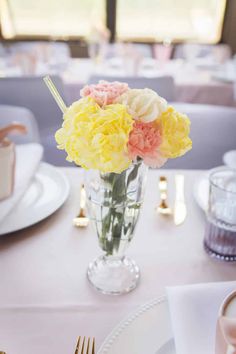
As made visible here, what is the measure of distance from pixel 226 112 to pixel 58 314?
1143mm

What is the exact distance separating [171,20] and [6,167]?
385 cm

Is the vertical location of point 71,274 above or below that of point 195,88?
above

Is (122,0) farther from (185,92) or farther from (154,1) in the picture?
(185,92)

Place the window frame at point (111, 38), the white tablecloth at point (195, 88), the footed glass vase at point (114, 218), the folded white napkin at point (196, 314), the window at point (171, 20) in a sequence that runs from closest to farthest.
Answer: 1. the folded white napkin at point (196, 314)
2. the footed glass vase at point (114, 218)
3. the white tablecloth at point (195, 88)
4. the window frame at point (111, 38)
5. the window at point (171, 20)

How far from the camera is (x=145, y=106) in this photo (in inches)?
21.4

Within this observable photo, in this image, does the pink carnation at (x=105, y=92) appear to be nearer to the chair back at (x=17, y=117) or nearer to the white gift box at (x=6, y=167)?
the white gift box at (x=6, y=167)

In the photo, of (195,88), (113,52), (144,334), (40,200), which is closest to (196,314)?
(144,334)

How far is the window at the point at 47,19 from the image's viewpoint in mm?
4012

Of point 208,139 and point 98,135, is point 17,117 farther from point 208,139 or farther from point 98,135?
point 98,135

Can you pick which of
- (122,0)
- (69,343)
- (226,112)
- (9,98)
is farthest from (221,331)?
(122,0)

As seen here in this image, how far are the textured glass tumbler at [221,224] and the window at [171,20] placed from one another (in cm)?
A: 354

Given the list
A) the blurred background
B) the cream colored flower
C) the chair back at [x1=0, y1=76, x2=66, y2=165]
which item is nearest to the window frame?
the blurred background

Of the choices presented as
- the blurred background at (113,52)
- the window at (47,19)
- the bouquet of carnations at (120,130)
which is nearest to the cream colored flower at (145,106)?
the bouquet of carnations at (120,130)

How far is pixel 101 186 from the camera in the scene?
635 mm
